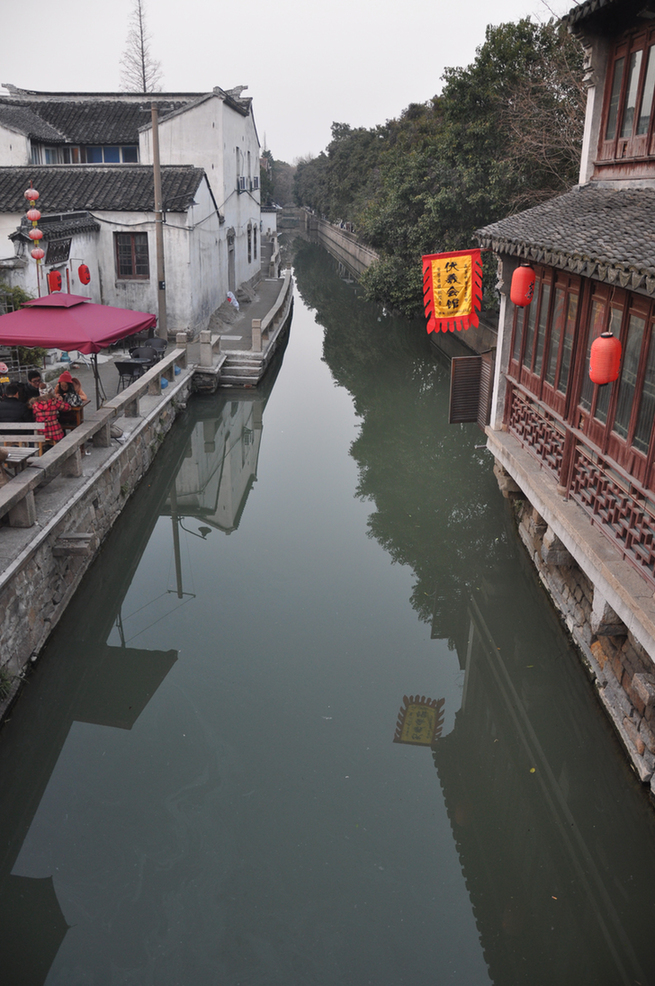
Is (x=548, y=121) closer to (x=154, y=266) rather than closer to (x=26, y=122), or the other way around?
(x=154, y=266)

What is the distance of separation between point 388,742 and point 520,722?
142 cm

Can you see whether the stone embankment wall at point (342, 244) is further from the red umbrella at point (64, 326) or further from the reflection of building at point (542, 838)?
the reflection of building at point (542, 838)

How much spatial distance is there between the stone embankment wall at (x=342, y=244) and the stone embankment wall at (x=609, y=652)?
2219 centimetres

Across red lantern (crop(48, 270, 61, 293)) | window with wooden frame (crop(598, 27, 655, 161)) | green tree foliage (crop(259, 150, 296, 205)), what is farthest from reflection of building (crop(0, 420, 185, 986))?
green tree foliage (crop(259, 150, 296, 205))

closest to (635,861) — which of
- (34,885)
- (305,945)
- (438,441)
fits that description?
(305,945)

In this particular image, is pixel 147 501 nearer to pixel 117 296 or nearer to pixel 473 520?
pixel 473 520

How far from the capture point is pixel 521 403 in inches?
366

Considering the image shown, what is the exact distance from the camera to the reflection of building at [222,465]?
1252cm

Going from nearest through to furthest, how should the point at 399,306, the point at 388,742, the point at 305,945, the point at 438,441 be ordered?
1. the point at 305,945
2. the point at 388,742
3. the point at 438,441
4. the point at 399,306

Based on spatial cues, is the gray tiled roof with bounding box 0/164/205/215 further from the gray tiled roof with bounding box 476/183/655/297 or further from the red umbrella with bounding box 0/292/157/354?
the gray tiled roof with bounding box 476/183/655/297

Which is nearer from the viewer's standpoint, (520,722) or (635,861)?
(635,861)

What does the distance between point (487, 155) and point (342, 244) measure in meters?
39.8

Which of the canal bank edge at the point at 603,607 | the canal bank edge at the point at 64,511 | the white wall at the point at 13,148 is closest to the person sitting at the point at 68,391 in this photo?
the canal bank edge at the point at 64,511

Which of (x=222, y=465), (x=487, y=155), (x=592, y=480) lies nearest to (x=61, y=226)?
(x=222, y=465)
